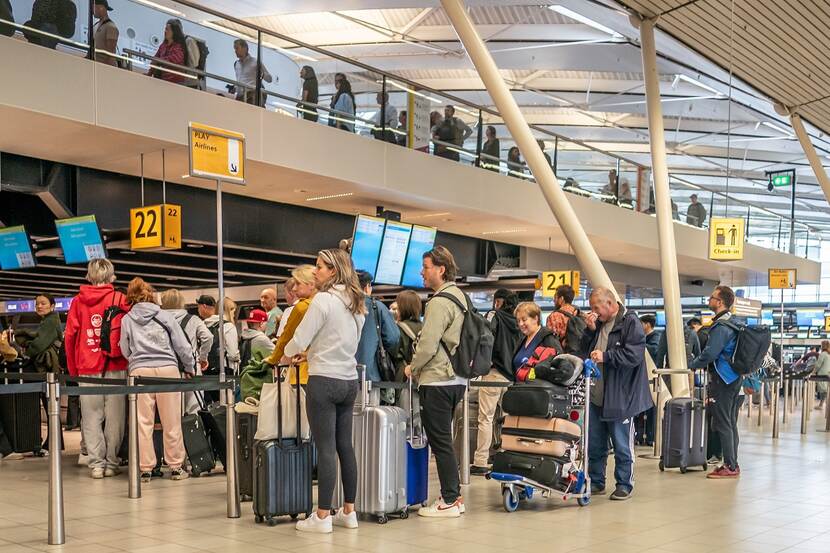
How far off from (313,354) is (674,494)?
13.0 ft

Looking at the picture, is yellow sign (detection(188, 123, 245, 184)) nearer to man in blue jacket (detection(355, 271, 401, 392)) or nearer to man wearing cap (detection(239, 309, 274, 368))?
man in blue jacket (detection(355, 271, 401, 392))

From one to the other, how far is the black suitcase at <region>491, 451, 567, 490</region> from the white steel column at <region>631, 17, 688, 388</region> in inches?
244

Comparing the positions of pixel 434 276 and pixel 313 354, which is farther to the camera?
pixel 434 276

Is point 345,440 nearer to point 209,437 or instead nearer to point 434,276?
point 434,276

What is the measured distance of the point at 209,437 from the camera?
9156mm

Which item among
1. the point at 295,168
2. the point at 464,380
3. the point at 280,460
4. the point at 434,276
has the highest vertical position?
the point at 295,168

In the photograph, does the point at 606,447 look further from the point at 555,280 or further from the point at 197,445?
the point at 555,280

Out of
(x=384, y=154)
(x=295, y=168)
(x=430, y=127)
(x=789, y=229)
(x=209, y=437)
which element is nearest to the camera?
(x=209, y=437)

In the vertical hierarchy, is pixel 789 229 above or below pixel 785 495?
above

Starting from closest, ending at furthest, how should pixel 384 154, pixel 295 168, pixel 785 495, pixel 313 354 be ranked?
pixel 313 354
pixel 785 495
pixel 295 168
pixel 384 154

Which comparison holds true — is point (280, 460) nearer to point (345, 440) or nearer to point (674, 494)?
point (345, 440)

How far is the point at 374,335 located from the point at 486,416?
2.87m

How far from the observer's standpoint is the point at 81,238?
12.3 metres

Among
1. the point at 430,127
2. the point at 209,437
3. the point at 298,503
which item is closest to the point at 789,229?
the point at 430,127
